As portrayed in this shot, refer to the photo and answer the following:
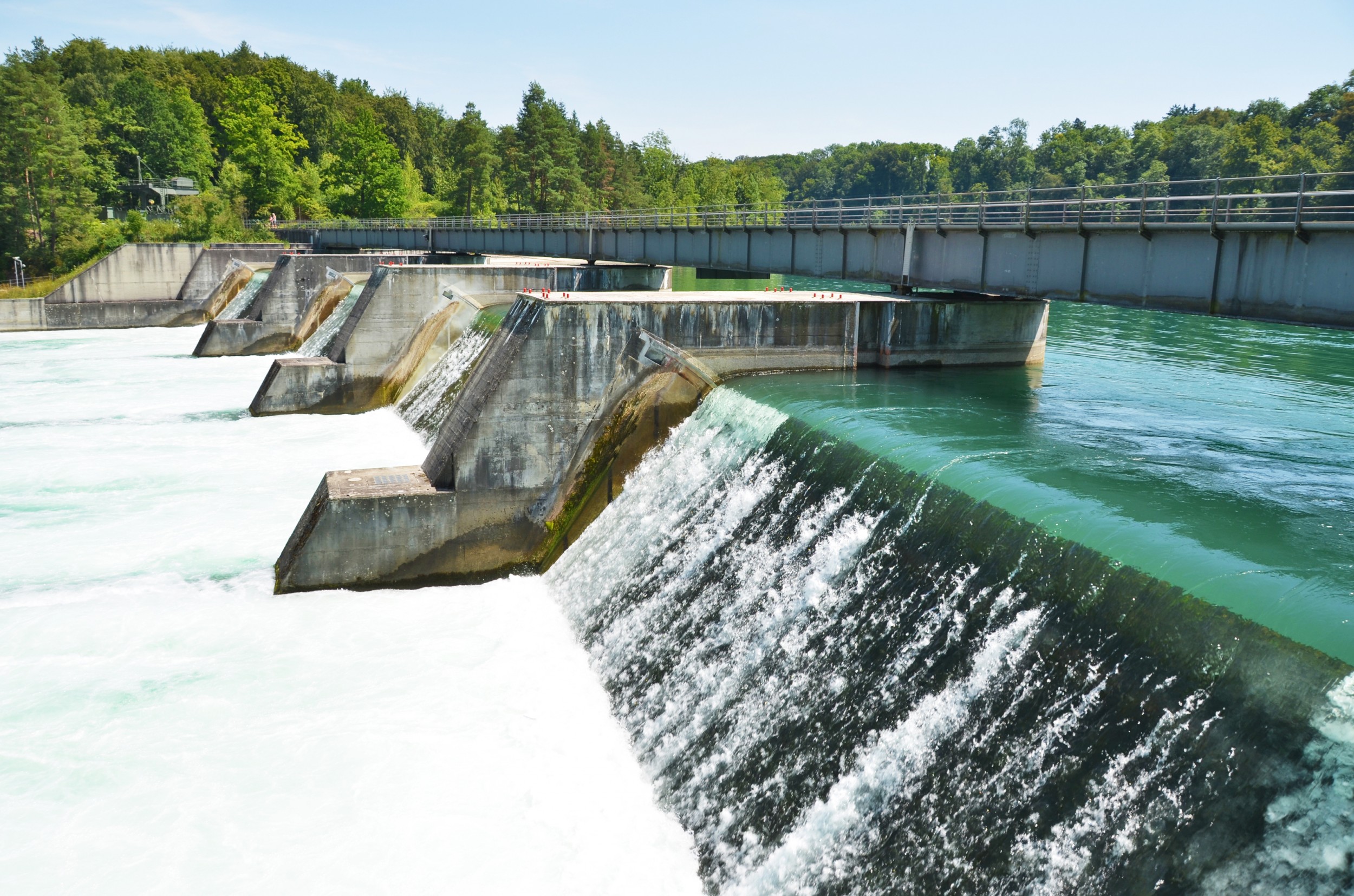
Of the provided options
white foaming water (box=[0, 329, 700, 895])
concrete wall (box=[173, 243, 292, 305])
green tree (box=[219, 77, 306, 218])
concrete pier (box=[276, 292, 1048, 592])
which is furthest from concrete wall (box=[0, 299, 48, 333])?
green tree (box=[219, 77, 306, 218])

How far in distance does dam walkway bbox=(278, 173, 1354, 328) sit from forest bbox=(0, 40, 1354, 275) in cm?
5773

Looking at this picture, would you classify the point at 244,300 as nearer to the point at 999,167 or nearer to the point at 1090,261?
the point at 1090,261

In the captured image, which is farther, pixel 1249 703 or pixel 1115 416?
pixel 1115 416

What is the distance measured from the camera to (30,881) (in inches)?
403

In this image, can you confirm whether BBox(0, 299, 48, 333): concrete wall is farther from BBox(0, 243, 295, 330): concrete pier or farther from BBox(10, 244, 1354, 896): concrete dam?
BBox(10, 244, 1354, 896): concrete dam

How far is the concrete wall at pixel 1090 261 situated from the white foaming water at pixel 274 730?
1204 centimetres

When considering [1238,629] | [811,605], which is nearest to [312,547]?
[811,605]

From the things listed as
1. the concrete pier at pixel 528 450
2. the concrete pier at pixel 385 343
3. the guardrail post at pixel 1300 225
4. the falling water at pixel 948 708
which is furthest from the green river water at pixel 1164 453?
the concrete pier at pixel 385 343

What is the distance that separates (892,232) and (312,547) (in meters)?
16.1

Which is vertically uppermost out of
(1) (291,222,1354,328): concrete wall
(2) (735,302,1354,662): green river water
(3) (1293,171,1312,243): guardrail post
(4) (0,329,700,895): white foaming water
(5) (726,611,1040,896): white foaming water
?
(3) (1293,171,1312,243): guardrail post

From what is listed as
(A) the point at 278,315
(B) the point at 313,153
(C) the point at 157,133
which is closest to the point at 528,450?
(A) the point at 278,315

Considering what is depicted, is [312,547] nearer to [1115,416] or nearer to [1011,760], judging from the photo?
[1011,760]

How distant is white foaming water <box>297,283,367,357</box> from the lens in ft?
125

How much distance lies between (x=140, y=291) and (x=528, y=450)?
2254 inches
